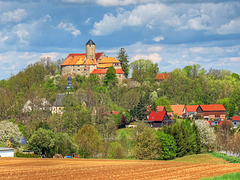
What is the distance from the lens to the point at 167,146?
217 feet

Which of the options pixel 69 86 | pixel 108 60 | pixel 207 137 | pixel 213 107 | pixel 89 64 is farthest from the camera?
pixel 108 60

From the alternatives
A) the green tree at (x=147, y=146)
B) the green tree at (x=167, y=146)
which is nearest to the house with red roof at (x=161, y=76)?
the green tree at (x=167, y=146)

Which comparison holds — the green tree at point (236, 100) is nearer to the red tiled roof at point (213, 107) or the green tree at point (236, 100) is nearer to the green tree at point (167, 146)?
the red tiled roof at point (213, 107)

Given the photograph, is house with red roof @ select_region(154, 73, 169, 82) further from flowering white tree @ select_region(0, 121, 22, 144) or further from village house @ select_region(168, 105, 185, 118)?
flowering white tree @ select_region(0, 121, 22, 144)

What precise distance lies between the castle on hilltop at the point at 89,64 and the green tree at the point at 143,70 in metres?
6.17

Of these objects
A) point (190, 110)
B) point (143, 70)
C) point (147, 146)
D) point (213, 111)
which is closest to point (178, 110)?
point (190, 110)

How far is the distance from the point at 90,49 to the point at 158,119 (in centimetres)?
3893

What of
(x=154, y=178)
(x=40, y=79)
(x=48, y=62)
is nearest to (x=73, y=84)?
(x=40, y=79)

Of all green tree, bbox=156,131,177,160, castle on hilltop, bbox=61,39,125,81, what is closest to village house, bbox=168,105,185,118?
castle on hilltop, bbox=61,39,125,81

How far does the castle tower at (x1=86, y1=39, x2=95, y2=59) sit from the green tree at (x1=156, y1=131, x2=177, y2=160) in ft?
206

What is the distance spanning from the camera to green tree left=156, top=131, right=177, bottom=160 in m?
65.5

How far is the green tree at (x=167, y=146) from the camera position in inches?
2579

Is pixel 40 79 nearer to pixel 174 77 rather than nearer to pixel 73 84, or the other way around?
pixel 73 84

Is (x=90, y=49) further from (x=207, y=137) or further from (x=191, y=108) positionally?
(x=207, y=137)
